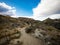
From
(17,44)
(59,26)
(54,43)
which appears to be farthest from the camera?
(59,26)

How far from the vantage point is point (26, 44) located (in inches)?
315

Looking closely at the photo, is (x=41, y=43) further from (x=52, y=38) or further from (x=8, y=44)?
(x=8, y=44)

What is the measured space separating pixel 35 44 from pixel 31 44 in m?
0.33

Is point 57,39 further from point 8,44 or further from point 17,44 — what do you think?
point 8,44

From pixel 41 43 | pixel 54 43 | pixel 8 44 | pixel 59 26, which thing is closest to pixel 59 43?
pixel 54 43

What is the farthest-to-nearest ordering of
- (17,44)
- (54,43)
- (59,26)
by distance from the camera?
(59,26), (17,44), (54,43)

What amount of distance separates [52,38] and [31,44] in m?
1.79

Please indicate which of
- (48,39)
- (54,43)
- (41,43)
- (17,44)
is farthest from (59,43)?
(17,44)

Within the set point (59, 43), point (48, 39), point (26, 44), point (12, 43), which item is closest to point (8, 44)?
point (12, 43)

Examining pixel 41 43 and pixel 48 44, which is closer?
pixel 48 44

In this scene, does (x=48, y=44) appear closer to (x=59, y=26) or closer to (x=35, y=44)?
(x=35, y=44)

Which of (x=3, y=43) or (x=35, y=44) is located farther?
(x=35, y=44)

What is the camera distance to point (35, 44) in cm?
789

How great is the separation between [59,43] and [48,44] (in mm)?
811
